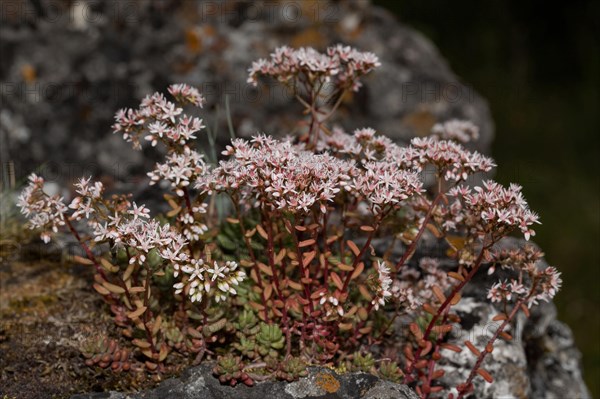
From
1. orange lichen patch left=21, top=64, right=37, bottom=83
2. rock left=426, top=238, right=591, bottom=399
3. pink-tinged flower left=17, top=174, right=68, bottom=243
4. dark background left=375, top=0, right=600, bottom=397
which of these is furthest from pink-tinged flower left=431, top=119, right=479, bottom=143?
dark background left=375, top=0, right=600, bottom=397

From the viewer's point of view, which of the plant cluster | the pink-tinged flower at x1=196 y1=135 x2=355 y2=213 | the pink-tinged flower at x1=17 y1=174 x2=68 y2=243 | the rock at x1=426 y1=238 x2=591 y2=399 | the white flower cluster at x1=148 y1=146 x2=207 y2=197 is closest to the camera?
the pink-tinged flower at x1=196 y1=135 x2=355 y2=213

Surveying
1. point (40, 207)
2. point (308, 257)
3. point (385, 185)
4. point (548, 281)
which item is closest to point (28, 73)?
point (40, 207)

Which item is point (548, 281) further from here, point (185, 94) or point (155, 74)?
point (155, 74)

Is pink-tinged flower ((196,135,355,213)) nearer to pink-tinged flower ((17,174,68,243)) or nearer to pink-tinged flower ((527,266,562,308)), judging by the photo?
pink-tinged flower ((17,174,68,243))

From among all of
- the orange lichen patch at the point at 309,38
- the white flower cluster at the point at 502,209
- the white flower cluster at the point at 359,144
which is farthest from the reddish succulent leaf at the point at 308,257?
the orange lichen patch at the point at 309,38

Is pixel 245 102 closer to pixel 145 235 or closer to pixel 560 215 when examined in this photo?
pixel 145 235
